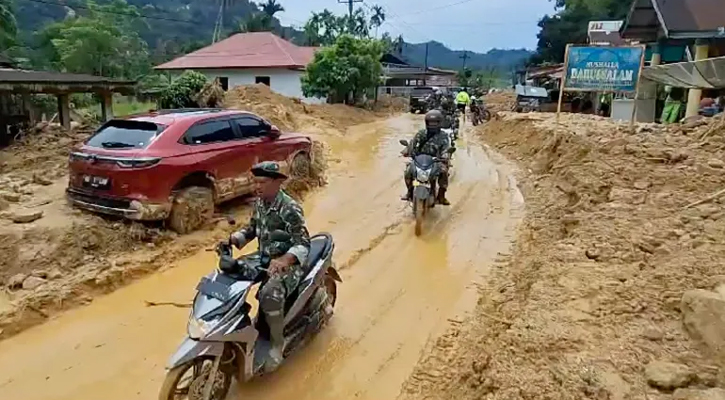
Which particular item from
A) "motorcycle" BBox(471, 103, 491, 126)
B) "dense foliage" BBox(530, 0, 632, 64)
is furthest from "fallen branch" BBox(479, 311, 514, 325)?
"dense foliage" BBox(530, 0, 632, 64)

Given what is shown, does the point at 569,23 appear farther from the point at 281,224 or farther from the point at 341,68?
the point at 281,224

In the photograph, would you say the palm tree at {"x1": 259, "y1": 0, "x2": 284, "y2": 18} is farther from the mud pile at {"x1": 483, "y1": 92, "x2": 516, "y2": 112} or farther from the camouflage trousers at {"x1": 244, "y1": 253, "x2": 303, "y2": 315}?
the camouflage trousers at {"x1": 244, "y1": 253, "x2": 303, "y2": 315}

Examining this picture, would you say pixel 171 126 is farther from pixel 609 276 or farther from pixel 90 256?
pixel 609 276

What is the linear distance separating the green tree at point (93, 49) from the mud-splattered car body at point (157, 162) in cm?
3005

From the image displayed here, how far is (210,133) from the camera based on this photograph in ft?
27.8

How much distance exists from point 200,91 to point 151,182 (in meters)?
13.9

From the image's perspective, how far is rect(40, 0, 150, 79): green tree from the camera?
3406 centimetres

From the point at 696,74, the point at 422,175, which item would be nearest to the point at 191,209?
the point at 422,175

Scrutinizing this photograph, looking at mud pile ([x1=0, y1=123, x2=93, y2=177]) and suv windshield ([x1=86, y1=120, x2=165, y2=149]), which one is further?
mud pile ([x1=0, y1=123, x2=93, y2=177])

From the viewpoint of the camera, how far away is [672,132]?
465 inches

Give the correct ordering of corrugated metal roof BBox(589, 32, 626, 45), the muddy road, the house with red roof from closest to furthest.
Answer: the muddy road
corrugated metal roof BBox(589, 32, 626, 45)
the house with red roof

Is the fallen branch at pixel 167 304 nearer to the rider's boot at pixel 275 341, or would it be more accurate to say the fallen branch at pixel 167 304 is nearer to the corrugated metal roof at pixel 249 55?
the rider's boot at pixel 275 341

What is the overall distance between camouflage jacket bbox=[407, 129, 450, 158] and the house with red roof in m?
26.8

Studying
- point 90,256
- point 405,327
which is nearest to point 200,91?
point 90,256
